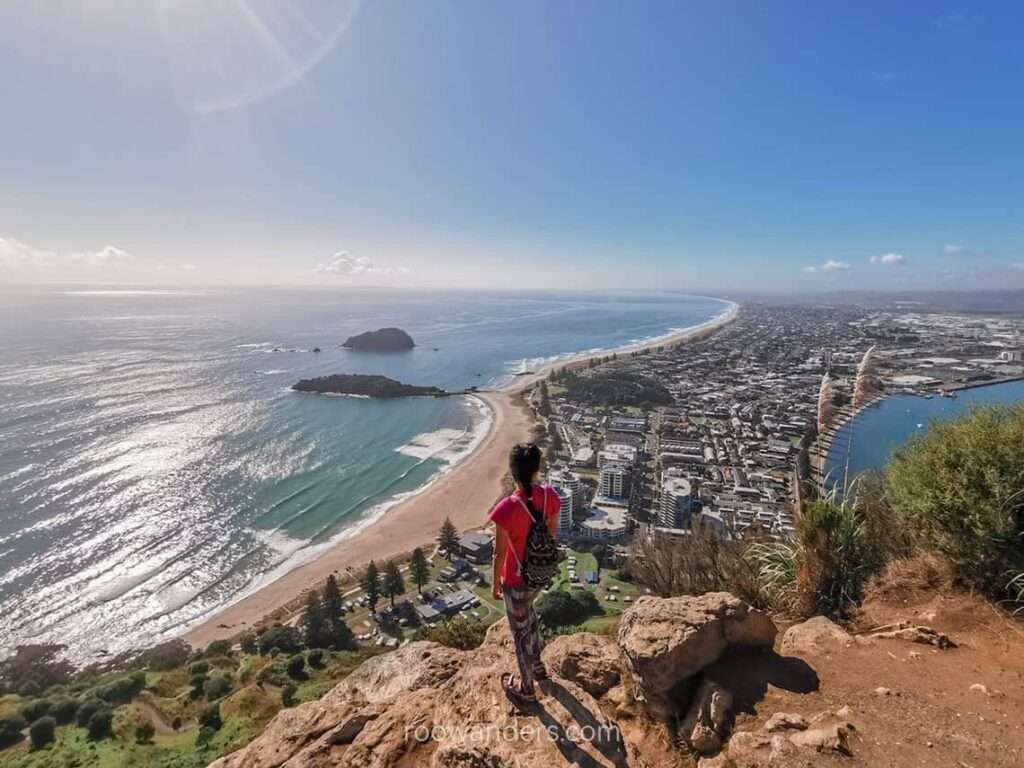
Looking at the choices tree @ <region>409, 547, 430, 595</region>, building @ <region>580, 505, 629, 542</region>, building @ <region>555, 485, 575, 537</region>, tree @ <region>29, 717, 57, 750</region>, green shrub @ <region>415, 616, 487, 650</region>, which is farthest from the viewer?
building @ <region>555, 485, 575, 537</region>

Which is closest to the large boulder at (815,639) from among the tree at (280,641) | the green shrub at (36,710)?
the tree at (280,641)

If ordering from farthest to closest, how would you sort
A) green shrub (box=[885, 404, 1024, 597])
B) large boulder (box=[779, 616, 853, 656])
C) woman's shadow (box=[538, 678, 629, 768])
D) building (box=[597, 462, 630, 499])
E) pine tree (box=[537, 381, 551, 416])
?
pine tree (box=[537, 381, 551, 416]), building (box=[597, 462, 630, 499]), green shrub (box=[885, 404, 1024, 597]), large boulder (box=[779, 616, 853, 656]), woman's shadow (box=[538, 678, 629, 768])

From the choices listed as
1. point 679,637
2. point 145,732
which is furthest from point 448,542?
point 679,637

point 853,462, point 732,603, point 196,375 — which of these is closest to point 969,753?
point 732,603

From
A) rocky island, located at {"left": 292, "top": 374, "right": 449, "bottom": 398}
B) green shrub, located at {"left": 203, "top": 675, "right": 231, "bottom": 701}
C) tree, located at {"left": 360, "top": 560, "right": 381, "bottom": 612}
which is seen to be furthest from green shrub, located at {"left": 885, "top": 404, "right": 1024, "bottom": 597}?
rocky island, located at {"left": 292, "top": 374, "right": 449, "bottom": 398}

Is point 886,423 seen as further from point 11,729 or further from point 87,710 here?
point 11,729

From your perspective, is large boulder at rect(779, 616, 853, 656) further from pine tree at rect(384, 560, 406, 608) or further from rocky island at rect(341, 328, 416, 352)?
rocky island at rect(341, 328, 416, 352)
